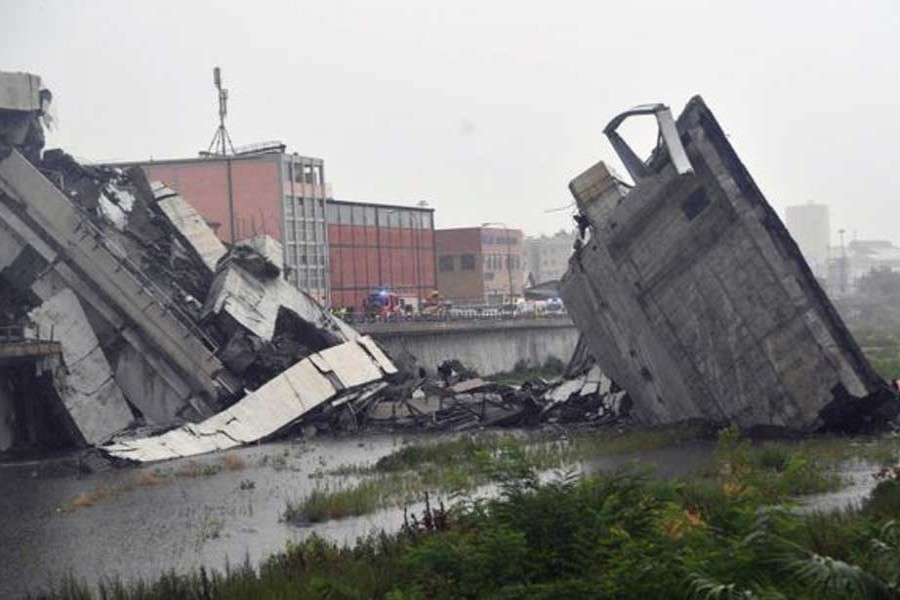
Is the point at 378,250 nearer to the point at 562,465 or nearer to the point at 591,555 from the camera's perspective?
the point at 562,465

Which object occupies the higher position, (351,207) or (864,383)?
(351,207)

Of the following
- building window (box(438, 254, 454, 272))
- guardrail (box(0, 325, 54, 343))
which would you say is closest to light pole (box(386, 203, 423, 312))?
building window (box(438, 254, 454, 272))

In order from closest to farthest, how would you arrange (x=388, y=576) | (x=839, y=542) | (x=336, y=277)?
(x=839, y=542)
(x=388, y=576)
(x=336, y=277)

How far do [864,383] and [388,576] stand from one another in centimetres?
1841

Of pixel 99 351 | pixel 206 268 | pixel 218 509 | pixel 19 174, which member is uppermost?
pixel 19 174

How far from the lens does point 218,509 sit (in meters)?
23.2

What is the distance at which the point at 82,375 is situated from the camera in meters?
36.4

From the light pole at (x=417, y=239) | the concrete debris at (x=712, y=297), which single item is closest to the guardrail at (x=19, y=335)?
the concrete debris at (x=712, y=297)

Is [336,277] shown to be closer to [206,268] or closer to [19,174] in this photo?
[206,268]

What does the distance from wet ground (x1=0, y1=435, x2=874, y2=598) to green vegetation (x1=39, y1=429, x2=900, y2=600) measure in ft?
7.95

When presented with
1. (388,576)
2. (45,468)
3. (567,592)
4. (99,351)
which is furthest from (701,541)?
(99,351)

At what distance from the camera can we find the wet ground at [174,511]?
17953 millimetres

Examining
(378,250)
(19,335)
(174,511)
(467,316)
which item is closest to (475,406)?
(19,335)

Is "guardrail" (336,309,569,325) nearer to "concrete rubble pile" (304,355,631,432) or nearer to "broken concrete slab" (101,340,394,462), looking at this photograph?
"concrete rubble pile" (304,355,631,432)
